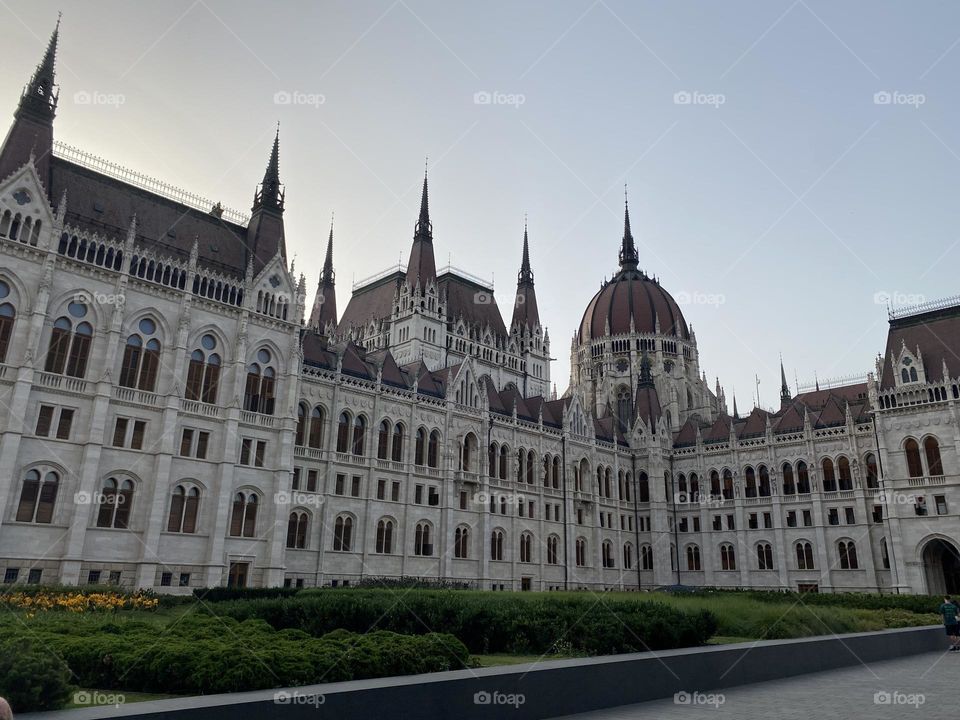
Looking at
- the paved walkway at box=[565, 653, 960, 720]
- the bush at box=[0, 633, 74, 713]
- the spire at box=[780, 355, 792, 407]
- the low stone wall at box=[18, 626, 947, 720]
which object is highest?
the spire at box=[780, 355, 792, 407]

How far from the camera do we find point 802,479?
209 ft

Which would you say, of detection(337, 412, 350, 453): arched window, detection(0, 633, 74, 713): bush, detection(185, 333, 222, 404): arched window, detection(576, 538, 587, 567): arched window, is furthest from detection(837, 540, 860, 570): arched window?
detection(0, 633, 74, 713): bush

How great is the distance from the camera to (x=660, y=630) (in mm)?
16562

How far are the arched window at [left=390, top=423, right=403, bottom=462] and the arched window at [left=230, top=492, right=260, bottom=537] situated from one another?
1189cm

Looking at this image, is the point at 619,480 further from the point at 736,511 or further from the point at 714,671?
the point at 714,671

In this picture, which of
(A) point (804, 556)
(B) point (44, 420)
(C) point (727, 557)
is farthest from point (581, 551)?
(B) point (44, 420)

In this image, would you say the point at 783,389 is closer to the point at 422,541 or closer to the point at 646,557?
the point at 646,557

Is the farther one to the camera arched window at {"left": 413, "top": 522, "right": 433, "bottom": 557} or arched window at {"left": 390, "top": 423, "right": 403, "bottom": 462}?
arched window at {"left": 390, "top": 423, "right": 403, "bottom": 462}

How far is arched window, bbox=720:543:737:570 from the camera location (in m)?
65.7

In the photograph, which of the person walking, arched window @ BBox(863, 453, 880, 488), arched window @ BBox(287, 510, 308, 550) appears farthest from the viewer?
arched window @ BBox(863, 453, 880, 488)

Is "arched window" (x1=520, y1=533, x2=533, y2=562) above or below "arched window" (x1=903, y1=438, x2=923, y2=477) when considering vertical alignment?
below

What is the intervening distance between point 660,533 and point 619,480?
628cm

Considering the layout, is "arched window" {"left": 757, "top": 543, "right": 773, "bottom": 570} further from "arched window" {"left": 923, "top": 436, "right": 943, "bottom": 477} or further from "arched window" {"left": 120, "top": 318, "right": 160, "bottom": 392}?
"arched window" {"left": 120, "top": 318, "right": 160, "bottom": 392}

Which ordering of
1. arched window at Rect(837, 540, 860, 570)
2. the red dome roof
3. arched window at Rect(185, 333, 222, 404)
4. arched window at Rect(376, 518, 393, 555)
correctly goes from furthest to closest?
the red dome roof, arched window at Rect(837, 540, 860, 570), arched window at Rect(376, 518, 393, 555), arched window at Rect(185, 333, 222, 404)
